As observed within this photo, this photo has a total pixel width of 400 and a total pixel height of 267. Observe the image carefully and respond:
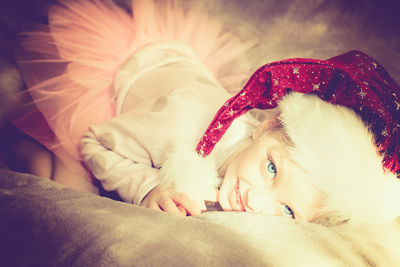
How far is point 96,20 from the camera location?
981 mm

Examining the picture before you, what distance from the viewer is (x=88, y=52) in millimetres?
955

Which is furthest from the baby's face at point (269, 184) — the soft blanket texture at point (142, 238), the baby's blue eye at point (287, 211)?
the soft blanket texture at point (142, 238)

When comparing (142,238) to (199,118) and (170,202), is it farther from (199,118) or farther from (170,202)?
(199,118)

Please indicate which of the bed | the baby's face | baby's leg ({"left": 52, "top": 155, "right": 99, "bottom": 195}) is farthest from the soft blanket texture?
baby's leg ({"left": 52, "top": 155, "right": 99, "bottom": 195})

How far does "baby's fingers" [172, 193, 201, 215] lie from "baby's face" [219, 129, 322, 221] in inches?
3.2

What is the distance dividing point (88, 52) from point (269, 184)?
82 centimetres

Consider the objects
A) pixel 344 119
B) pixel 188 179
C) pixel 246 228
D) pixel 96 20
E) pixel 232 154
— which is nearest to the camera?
pixel 246 228

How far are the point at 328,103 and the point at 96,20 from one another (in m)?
0.90

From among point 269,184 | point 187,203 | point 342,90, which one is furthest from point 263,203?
point 342,90

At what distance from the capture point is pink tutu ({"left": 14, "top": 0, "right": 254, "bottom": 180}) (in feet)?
2.74

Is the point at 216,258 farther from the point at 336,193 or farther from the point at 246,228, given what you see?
the point at 336,193

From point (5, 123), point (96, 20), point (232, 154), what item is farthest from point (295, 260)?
point (96, 20)

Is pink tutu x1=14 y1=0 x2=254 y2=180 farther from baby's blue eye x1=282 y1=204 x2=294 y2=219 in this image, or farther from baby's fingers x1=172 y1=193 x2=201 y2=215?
baby's blue eye x1=282 y1=204 x2=294 y2=219

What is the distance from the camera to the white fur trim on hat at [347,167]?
55cm
